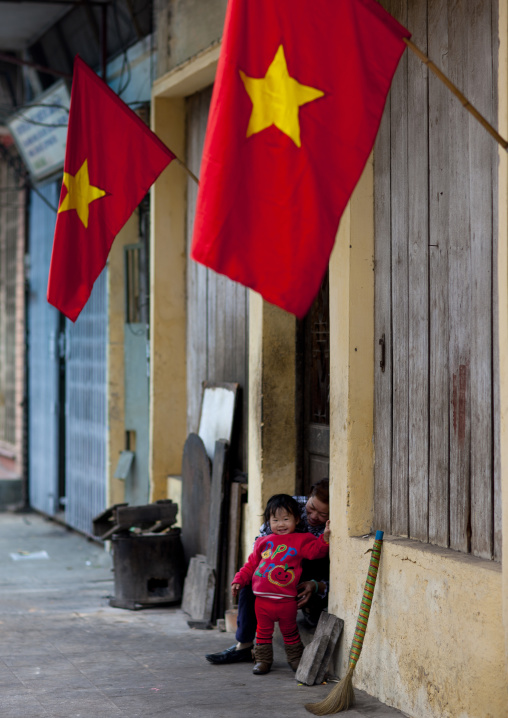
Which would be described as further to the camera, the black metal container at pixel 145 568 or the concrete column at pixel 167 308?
the concrete column at pixel 167 308

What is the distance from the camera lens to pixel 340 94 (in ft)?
12.7

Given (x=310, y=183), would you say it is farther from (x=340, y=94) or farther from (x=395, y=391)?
(x=395, y=391)

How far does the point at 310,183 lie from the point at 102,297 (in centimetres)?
666

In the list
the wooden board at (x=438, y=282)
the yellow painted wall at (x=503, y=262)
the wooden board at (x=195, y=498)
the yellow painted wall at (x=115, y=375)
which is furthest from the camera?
the yellow painted wall at (x=115, y=375)

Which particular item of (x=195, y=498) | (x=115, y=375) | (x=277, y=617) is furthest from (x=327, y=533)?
(x=115, y=375)

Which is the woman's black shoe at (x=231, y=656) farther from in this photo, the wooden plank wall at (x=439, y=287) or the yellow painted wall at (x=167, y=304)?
the yellow painted wall at (x=167, y=304)

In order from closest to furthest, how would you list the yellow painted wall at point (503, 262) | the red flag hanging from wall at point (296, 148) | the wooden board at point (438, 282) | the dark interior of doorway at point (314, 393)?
1. the red flag hanging from wall at point (296, 148)
2. the yellow painted wall at point (503, 262)
3. the wooden board at point (438, 282)
4. the dark interior of doorway at point (314, 393)

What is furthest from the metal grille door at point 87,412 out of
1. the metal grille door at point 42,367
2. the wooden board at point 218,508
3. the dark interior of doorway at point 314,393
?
the dark interior of doorway at point 314,393

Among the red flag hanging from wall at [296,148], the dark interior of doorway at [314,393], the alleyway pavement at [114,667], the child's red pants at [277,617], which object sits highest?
the red flag hanging from wall at [296,148]

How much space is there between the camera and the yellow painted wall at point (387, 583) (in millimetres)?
4430

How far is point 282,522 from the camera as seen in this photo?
19.3 ft

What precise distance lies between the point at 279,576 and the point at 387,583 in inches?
31.4

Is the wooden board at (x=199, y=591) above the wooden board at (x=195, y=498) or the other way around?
the other way around

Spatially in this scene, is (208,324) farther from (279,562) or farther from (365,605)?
(365,605)
